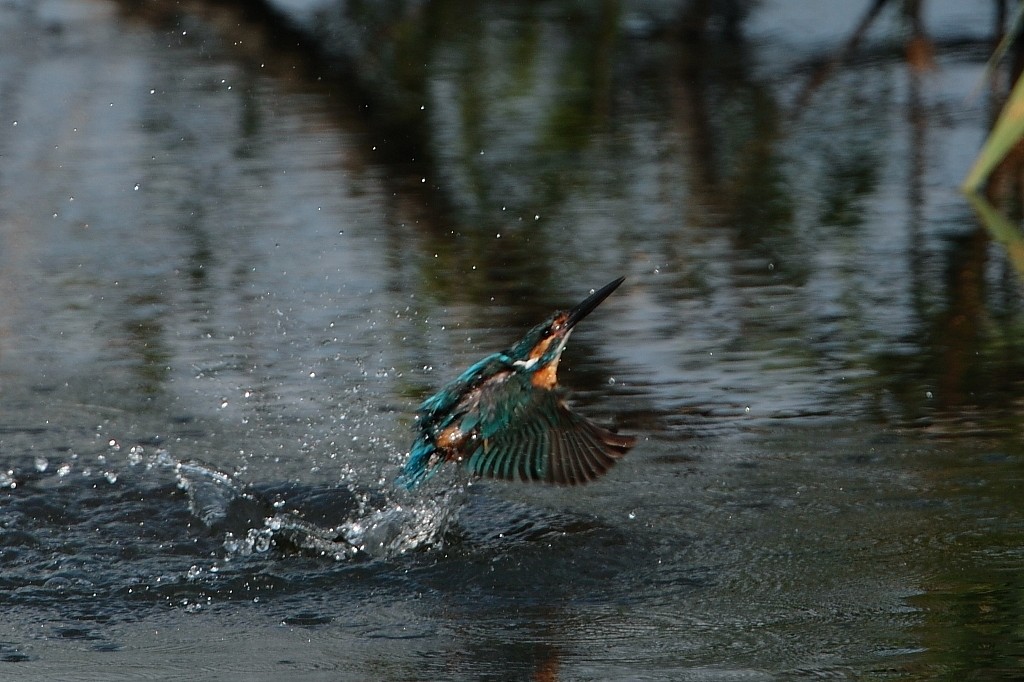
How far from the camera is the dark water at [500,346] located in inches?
127

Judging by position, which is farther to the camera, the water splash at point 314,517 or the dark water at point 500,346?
the water splash at point 314,517

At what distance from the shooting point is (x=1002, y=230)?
5.75 m

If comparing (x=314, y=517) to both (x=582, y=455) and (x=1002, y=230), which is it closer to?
(x=582, y=455)

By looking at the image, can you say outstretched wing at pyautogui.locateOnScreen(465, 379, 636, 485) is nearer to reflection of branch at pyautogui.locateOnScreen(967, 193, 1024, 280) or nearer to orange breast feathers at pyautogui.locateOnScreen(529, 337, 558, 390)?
orange breast feathers at pyautogui.locateOnScreen(529, 337, 558, 390)

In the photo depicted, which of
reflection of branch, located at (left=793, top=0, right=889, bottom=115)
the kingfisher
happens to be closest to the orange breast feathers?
the kingfisher

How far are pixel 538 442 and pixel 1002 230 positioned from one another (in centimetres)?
268

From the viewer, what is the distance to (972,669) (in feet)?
9.30

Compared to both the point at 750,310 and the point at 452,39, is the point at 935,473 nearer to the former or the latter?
the point at 750,310

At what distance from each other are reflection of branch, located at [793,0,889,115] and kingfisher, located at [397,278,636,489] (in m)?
3.84

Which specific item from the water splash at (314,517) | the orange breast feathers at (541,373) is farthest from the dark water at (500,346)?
the orange breast feathers at (541,373)

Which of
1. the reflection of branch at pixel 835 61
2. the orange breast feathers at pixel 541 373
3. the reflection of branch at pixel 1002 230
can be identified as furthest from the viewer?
the reflection of branch at pixel 835 61

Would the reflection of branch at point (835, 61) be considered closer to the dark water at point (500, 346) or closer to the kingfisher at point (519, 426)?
the dark water at point (500, 346)

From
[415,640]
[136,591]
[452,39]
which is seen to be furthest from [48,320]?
[452,39]

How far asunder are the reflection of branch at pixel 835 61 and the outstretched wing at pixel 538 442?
391 cm
